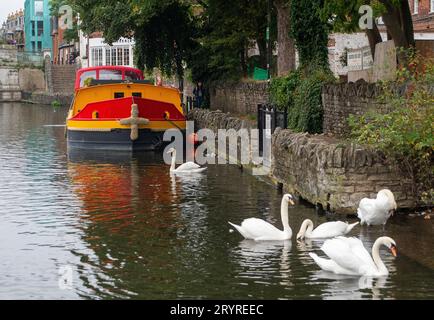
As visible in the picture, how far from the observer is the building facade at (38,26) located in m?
140

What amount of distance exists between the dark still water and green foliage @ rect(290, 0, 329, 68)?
198 inches

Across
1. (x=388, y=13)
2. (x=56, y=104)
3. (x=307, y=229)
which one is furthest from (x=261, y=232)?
(x=56, y=104)

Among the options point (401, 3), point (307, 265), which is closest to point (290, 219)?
point (307, 265)

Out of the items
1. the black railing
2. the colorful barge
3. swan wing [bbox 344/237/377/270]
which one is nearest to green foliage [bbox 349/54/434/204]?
swan wing [bbox 344/237/377/270]

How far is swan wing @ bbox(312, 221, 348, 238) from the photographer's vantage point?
51.4 ft

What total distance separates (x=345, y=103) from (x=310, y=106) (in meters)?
2.31

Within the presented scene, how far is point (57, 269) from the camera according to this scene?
1383cm

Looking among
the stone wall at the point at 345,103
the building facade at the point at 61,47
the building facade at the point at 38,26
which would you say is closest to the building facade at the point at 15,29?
A: the building facade at the point at 38,26

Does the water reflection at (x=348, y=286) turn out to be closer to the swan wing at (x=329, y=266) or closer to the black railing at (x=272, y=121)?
the swan wing at (x=329, y=266)

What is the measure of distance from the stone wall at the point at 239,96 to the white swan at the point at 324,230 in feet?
57.1

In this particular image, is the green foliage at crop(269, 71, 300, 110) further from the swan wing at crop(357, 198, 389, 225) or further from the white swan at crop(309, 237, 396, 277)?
the white swan at crop(309, 237, 396, 277)

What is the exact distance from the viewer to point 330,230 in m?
15.7

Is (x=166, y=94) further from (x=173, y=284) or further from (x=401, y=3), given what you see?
(x=173, y=284)
